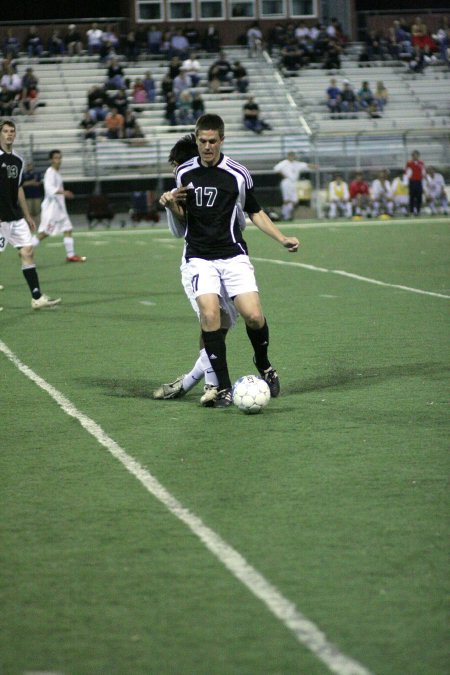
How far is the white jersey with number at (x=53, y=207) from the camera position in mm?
21531

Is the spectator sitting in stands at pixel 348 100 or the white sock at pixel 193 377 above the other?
the white sock at pixel 193 377

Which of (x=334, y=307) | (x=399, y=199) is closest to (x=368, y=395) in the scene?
(x=334, y=307)

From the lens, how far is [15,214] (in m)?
13.8

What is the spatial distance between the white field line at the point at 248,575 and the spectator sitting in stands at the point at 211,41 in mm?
37147

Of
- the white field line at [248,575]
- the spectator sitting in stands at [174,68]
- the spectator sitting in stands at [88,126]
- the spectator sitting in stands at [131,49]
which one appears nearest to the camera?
the white field line at [248,575]

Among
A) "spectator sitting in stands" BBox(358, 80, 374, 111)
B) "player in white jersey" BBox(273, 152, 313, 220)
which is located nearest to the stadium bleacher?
"spectator sitting in stands" BBox(358, 80, 374, 111)

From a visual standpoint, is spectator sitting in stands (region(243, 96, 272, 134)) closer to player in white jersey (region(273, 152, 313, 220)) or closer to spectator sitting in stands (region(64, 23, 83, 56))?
player in white jersey (region(273, 152, 313, 220))

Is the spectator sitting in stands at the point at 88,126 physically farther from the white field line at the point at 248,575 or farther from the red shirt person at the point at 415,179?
the white field line at the point at 248,575

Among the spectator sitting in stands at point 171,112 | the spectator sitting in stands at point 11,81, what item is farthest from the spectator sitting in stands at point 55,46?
the spectator sitting in stands at point 171,112

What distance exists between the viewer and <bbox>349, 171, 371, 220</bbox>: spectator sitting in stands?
1320 inches

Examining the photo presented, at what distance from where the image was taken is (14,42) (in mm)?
40594

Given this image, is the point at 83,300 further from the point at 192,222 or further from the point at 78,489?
the point at 78,489

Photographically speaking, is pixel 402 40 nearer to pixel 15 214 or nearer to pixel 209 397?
pixel 15 214

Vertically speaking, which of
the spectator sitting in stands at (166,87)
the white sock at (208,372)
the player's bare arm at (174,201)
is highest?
the player's bare arm at (174,201)
